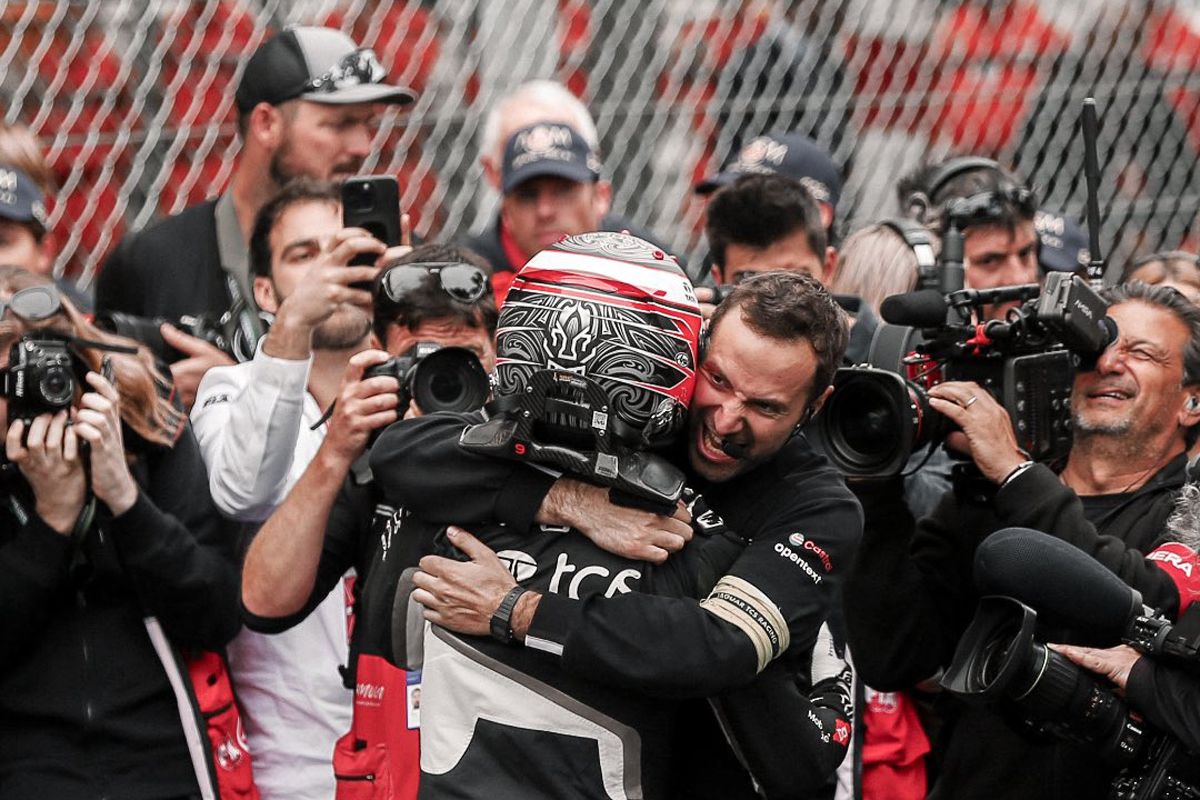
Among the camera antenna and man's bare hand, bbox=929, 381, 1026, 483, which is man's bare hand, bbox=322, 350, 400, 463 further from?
the camera antenna

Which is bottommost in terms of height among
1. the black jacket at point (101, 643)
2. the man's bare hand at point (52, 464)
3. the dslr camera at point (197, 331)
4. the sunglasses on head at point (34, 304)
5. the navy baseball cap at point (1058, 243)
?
the black jacket at point (101, 643)

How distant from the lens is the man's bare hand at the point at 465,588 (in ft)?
8.90

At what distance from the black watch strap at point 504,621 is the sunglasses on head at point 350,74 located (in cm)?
238

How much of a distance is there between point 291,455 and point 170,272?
3.52ft

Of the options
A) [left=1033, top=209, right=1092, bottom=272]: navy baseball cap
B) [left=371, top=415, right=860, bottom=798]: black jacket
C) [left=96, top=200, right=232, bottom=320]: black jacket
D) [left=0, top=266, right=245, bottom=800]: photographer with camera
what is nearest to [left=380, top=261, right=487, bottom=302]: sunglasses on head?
[left=371, top=415, right=860, bottom=798]: black jacket

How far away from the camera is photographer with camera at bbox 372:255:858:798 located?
2.63 metres

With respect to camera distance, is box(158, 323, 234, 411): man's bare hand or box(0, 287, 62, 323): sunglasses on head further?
box(158, 323, 234, 411): man's bare hand

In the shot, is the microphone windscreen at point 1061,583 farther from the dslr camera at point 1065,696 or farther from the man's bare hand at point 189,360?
the man's bare hand at point 189,360

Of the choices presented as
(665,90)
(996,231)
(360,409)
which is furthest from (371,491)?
(665,90)

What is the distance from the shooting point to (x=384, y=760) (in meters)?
3.27

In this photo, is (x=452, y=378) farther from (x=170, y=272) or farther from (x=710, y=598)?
(x=170, y=272)

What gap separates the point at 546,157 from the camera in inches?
194

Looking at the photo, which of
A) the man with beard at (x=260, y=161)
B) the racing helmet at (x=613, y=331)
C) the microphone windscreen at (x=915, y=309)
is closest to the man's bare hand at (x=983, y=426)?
the microphone windscreen at (x=915, y=309)

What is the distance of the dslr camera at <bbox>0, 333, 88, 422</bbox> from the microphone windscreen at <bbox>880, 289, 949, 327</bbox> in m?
1.57
